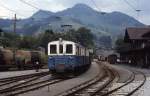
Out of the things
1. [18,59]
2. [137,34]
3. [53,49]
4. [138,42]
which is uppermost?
[137,34]

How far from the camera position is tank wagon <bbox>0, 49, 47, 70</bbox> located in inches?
1992

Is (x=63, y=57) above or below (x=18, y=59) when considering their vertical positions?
above

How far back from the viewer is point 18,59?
55000 mm

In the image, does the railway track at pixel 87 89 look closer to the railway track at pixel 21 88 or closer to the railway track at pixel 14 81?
the railway track at pixel 21 88

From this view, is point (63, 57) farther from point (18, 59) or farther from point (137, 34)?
point (137, 34)

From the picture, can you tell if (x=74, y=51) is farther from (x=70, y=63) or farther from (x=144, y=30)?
(x=144, y=30)

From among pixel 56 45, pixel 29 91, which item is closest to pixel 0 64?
pixel 56 45

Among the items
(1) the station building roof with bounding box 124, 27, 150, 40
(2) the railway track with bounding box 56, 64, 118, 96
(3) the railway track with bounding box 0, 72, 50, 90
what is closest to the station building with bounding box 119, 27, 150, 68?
(1) the station building roof with bounding box 124, 27, 150, 40

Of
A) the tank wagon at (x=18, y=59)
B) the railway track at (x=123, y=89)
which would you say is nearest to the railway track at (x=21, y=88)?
the railway track at (x=123, y=89)

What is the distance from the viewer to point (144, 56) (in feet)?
251

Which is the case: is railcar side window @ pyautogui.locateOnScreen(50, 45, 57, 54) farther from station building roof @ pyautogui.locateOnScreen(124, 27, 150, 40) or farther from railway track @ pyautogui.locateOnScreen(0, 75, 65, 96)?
station building roof @ pyautogui.locateOnScreen(124, 27, 150, 40)

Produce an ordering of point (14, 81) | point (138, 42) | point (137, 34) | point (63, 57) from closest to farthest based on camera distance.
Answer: point (14, 81) < point (63, 57) < point (138, 42) < point (137, 34)

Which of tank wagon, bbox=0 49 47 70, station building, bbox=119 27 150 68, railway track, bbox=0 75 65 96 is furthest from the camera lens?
station building, bbox=119 27 150 68

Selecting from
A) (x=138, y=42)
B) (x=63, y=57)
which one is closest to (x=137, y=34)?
(x=138, y=42)
